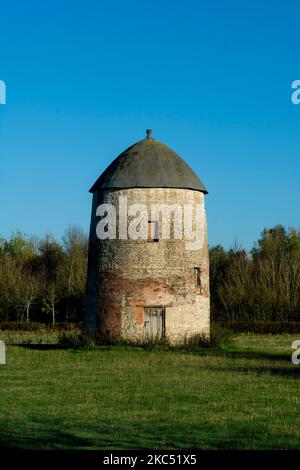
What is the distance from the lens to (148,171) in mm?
31531

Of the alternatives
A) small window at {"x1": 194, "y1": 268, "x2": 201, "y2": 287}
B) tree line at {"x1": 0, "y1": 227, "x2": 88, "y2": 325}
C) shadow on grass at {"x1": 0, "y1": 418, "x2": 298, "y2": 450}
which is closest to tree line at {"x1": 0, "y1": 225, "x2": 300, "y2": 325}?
tree line at {"x1": 0, "y1": 227, "x2": 88, "y2": 325}

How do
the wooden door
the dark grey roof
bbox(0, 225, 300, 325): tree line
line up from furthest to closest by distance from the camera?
1. bbox(0, 225, 300, 325): tree line
2. the dark grey roof
3. the wooden door

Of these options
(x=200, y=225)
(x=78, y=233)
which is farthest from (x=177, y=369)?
(x=78, y=233)

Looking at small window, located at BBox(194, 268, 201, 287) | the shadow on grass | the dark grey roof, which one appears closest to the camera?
the shadow on grass

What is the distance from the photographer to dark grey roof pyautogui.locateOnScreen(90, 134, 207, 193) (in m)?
31.2

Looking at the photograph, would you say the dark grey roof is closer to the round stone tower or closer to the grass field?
the round stone tower

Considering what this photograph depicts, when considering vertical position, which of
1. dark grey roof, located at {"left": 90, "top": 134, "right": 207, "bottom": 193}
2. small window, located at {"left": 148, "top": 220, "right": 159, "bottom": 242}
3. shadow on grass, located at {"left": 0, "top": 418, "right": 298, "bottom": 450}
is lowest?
shadow on grass, located at {"left": 0, "top": 418, "right": 298, "bottom": 450}

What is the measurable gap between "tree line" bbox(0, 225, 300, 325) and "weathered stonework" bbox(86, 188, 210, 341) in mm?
22934

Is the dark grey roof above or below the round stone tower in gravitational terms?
above

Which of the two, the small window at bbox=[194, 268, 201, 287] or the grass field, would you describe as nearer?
the grass field

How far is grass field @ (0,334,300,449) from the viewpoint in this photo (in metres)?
11.9

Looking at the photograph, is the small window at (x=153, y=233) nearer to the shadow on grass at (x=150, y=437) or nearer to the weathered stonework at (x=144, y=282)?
→ the weathered stonework at (x=144, y=282)

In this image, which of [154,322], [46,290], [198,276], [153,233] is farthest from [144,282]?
[46,290]

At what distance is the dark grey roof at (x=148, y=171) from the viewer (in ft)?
102
